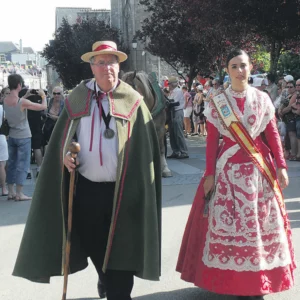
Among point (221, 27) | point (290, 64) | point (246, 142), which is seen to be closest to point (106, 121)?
point (246, 142)

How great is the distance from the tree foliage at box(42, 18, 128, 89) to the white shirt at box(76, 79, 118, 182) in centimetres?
3857

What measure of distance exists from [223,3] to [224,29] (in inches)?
47.7

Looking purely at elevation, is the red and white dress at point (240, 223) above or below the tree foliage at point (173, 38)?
below

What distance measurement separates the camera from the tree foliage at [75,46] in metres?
42.2

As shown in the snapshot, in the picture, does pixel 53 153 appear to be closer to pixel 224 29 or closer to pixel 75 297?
pixel 75 297

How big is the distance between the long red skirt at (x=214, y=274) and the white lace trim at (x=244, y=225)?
0.04 meters

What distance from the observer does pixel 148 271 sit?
3.91m

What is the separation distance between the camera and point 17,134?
28.8ft

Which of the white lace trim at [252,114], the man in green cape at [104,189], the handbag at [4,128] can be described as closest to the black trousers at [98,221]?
the man in green cape at [104,189]

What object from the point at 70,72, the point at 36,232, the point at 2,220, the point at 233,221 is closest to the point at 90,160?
the point at 36,232

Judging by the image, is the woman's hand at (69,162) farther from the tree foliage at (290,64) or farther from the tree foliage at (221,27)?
the tree foliage at (290,64)

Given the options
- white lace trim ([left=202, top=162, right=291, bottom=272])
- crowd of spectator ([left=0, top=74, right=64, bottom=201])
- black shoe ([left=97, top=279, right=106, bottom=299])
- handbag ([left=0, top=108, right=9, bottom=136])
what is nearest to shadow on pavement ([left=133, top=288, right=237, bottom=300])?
black shoe ([left=97, top=279, right=106, bottom=299])

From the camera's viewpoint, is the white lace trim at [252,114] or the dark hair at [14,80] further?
the dark hair at [14,80]

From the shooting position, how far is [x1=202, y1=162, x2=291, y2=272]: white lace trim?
13.5 ft
